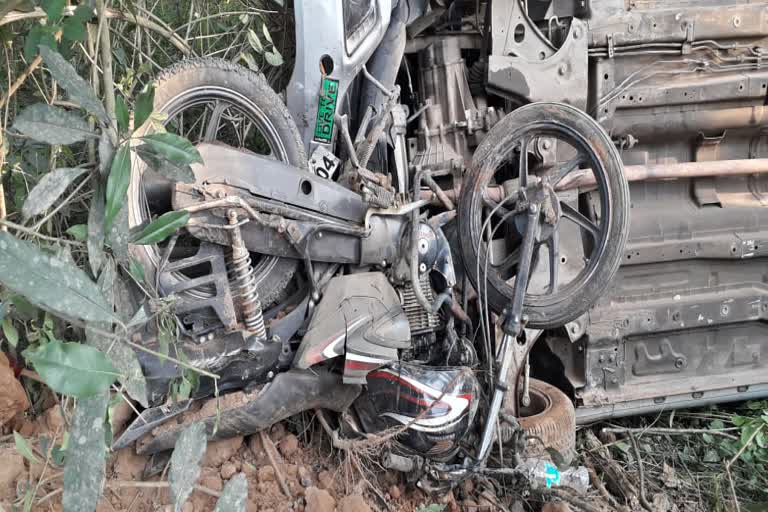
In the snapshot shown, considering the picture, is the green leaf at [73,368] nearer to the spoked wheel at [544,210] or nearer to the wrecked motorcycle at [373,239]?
the wrecked motorcycle at [373,239]

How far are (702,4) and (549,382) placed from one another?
6.54ft

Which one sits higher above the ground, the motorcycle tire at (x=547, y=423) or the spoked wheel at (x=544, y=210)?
the spoked wheel at (x=544, y=210)

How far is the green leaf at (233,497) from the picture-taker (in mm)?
1216

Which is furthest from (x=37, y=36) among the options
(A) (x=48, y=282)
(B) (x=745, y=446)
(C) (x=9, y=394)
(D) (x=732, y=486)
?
(B) (x=745, y=446)

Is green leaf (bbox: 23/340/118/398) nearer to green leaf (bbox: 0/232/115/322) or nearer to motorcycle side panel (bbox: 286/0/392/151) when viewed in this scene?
green leaf (bbox: 0/232/115/322)

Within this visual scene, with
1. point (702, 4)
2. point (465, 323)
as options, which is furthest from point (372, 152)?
point (702, 4)

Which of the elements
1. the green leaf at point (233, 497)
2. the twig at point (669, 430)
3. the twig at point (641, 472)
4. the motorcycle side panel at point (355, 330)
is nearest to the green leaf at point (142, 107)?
the green leaf at point (233, 497)

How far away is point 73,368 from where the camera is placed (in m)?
1.09

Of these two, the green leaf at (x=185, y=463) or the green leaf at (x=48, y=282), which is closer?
the green leaf at (x=48, y=282)

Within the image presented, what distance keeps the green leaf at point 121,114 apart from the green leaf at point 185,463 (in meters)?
0.66

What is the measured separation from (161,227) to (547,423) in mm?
1877

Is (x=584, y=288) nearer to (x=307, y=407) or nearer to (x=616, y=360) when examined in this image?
(x=616, y=360)

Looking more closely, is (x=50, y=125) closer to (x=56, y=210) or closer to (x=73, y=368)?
(x=56, y=210)

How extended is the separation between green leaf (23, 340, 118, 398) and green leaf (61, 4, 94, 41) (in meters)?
0.81
